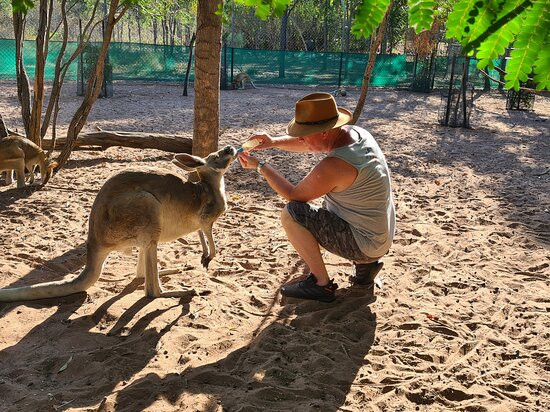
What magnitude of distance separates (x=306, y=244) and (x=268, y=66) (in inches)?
728

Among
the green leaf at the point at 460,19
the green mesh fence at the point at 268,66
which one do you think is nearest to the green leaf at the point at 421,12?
the green leaf at the point at 460,19

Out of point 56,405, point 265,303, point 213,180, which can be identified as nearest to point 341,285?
point 265,303

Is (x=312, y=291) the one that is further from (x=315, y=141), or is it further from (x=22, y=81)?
(x=22, y=81)

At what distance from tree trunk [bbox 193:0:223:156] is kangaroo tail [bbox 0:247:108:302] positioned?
3.02 metres

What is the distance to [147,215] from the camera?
3.35 m

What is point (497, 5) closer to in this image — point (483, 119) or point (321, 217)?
point (321, 217)

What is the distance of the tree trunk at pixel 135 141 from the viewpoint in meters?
7.77

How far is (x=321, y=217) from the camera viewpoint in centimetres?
362

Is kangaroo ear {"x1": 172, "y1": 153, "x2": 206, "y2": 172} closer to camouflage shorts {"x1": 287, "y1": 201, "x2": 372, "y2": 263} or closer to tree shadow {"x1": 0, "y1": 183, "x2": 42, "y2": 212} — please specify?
camouflage shorts {"x1": 287, "y1": 201, "x2": 372, "y2": 263}

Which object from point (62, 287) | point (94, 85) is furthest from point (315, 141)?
point (94, 85)

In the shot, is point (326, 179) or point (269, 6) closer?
point (269, 6)

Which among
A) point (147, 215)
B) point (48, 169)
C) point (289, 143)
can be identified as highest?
point (289, 143)

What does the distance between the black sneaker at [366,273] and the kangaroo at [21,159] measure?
4.06 metres

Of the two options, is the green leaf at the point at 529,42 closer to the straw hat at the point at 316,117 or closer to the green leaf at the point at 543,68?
the green leaf at the point at 543,68
